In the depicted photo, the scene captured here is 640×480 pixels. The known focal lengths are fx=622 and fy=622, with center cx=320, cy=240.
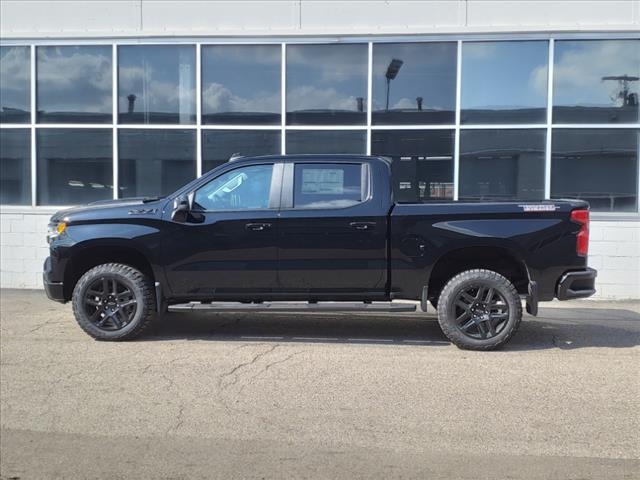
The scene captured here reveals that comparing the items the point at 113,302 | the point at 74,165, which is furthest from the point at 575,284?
the point at 74,165

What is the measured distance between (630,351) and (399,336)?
246 cm

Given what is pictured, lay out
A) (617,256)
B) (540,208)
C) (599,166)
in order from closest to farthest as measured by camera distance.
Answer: (540,208) < (617,256) < (599,166)

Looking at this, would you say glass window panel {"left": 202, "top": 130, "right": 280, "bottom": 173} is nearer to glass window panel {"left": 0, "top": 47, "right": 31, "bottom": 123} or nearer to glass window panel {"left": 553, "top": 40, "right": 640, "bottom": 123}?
glass window panel {"left": 0, "top": 47, "right": 31, "bottom": 123}

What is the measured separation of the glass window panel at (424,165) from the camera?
1052 cm

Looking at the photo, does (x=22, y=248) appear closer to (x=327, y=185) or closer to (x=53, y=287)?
(x=53, y=287)

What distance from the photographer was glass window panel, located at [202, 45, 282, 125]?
10875 mm

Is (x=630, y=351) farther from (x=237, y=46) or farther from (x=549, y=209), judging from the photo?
(x=237, y=46)

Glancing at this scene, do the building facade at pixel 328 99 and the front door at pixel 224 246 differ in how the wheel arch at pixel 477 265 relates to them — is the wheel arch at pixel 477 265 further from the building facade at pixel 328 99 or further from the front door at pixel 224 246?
the building facade at pixel 328 99

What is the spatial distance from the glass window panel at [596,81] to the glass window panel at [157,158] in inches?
249

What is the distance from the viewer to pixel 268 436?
14.2ft

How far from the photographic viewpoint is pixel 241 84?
10930mm

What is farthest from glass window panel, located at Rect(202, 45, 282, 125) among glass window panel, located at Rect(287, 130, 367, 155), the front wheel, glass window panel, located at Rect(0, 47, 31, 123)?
the front wheel

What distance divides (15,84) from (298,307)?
25.8ft

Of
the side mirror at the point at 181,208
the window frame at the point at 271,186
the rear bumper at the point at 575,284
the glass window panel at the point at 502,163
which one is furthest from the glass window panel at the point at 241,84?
the rear bumper at the point at 575,284
